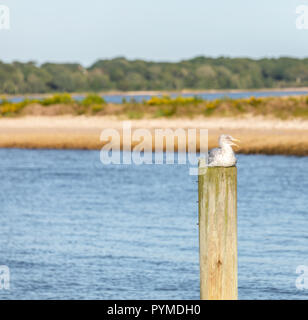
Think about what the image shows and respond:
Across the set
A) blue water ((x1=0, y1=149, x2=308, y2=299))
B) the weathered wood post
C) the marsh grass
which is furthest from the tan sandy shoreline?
the weathered wood post

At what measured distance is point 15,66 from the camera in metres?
139

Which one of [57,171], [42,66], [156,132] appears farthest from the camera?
[42,66]

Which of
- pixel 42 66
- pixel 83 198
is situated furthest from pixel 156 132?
pixel 42 66

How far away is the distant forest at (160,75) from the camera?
136 m

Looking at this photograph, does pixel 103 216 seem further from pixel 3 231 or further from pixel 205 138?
pixel 205 138

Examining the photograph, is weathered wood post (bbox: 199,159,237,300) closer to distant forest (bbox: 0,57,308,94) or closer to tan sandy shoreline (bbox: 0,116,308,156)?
tan sandy shoreline (bbox: 0,116,308,156)

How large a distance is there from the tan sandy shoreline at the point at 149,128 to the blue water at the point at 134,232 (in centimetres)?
329

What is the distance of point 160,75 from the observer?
16112 centimetres

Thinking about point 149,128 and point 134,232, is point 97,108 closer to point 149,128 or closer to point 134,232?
point 149,128

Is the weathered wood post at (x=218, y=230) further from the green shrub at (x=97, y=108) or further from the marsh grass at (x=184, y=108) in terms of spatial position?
the green shrub at (x=97, y=108)

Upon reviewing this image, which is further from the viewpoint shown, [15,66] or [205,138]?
[15,66]

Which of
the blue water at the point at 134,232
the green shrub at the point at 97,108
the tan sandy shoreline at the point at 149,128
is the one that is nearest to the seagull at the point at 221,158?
the blue water at the point at 134,232

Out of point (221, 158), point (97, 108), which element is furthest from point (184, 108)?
point (221, 158)

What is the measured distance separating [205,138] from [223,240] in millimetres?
38853
